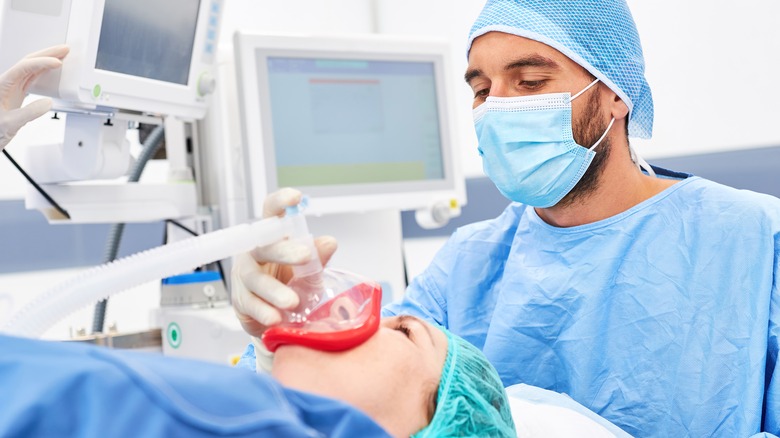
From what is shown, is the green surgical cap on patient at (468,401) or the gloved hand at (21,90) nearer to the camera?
the green surgical cap on patient at (468,401)

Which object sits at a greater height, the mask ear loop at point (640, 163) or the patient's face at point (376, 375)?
the mask ear loop at point (640, 163)

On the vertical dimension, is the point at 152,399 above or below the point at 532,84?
below

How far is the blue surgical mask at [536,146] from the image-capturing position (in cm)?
144

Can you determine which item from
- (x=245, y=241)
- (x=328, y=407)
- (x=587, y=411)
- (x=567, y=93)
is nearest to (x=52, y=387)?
(x=328, y=407)

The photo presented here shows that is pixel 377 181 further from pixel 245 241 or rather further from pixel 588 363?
pixel 245 241

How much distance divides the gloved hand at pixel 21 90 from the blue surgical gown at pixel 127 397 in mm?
1001

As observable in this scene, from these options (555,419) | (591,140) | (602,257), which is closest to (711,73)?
(591,140)

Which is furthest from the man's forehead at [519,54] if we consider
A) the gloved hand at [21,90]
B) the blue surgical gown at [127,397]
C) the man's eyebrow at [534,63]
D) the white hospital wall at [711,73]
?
the white hospital wall at [711,73]

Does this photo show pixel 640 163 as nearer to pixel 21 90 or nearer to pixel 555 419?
pixel 555 419

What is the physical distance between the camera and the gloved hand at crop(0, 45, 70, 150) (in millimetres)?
1433

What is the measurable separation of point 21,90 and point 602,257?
3.79ft

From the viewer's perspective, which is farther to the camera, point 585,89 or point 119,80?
point 119,80

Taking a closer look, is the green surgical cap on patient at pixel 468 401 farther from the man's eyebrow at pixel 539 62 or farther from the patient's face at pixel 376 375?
the man's eyebrow at pixel 539 62

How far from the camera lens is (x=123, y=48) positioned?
5.38ft
